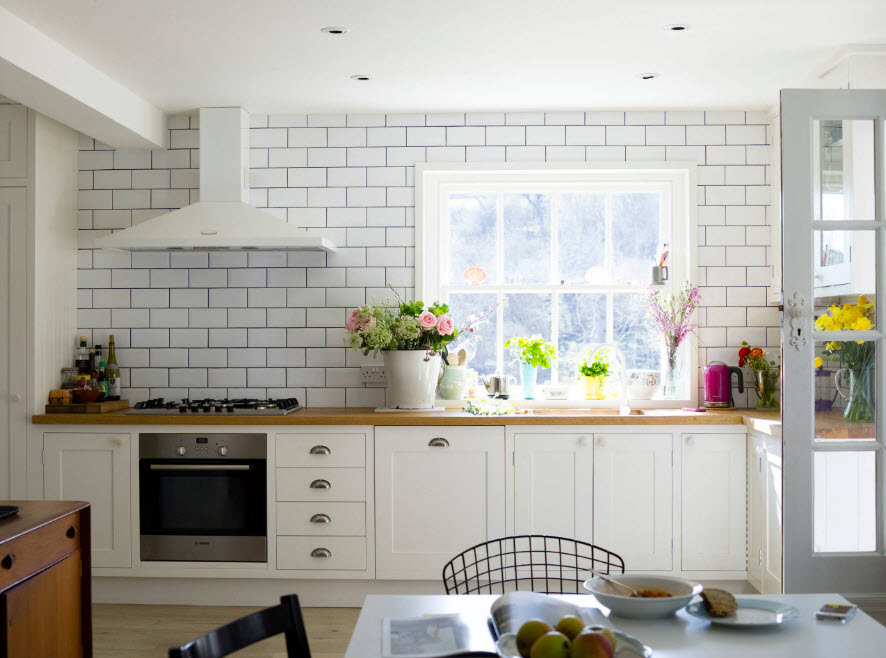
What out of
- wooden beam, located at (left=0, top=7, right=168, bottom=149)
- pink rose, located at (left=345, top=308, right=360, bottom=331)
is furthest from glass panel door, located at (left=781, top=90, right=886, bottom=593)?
wooden beam, located at (left=0, top=7, right=168, bottom=149)

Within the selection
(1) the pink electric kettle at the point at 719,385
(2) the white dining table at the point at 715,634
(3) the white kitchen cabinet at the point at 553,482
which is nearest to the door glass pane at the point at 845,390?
(1) the pink electric kettle at the point at 719,385

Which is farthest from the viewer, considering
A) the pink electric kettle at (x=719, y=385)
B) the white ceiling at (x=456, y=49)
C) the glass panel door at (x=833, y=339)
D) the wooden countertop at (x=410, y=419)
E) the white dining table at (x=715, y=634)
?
the pink electric kettle at (x=719, y=385)

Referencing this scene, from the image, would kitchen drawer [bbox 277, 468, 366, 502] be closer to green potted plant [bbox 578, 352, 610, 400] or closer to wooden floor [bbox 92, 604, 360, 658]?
wooden floor [bbox 92, 604, 360, 658]

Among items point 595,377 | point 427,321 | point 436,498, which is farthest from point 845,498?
point 427,321

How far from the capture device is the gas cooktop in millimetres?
4125

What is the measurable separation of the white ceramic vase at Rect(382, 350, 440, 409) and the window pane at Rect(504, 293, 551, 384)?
61 centimetres

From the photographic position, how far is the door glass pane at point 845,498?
343cm

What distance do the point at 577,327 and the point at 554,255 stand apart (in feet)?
1.45

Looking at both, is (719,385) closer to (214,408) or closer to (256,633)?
(214,408)

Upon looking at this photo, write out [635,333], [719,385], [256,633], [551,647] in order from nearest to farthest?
[551,647] < [256,633] < [719,385] < [635,333]

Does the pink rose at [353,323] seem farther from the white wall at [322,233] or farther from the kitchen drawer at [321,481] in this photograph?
the kitchen drawer at [321,481]

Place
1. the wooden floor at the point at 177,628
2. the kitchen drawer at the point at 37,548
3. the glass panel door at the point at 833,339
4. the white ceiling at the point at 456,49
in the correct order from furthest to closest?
the wooden floor at the point at 177,628
the glass panel door at the point at 833,339
the white ceiling at the point at 456,49
the kitchen drawer at the point at 37,548

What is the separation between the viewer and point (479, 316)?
15.6 feet

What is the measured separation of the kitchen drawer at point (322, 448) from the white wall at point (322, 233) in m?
0.55
